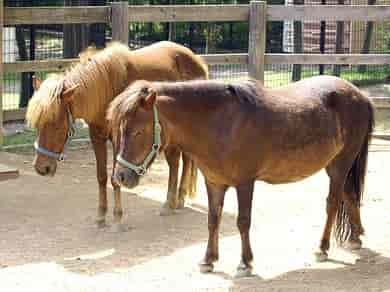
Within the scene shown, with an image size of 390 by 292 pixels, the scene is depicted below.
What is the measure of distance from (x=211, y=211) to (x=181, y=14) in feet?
18.0

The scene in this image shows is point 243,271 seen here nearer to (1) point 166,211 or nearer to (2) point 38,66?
(1) point 166,211

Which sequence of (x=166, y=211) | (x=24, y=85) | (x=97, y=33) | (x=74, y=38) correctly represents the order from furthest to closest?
(x=74, y=38), (x=97, y=33), (x=24, y=85), (x=166, y=211)

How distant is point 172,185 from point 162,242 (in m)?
1.04

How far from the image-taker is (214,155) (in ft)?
18.3

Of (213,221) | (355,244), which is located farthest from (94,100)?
(355,244)

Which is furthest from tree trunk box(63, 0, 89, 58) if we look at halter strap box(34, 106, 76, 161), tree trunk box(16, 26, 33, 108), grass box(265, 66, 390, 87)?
halter strap box(34, 106, 76, 161)

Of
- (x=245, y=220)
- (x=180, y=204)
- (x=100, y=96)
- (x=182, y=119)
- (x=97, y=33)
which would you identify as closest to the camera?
(x=182, y=119)

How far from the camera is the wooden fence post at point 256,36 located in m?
11.3

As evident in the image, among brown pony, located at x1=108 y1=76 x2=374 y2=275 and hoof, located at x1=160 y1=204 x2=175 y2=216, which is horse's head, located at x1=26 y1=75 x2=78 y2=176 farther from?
hoof, located at x1=160 y1=204 x2=175 y2=216

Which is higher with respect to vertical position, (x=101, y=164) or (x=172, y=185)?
(x=101, y=164)

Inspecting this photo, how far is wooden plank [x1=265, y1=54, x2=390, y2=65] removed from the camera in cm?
1138

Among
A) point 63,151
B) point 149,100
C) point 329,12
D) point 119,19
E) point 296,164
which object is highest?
point 329,12

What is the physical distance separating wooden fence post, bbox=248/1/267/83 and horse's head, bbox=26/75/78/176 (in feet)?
16.5

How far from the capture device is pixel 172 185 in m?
7.75
